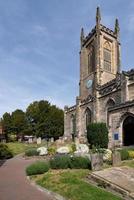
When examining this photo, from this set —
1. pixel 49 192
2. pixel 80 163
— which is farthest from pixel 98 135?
pixel 49 192

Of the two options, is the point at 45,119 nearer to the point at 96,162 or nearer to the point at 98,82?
the point at 98,82

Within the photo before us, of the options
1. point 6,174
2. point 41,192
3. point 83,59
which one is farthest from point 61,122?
point 41,192

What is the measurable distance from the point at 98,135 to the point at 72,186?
70.0 ft

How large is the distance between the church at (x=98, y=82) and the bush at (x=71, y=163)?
24964mm

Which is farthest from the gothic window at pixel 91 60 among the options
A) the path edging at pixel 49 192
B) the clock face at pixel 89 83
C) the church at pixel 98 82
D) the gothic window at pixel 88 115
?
the path edging at pixel 49 192

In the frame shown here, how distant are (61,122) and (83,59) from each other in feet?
65.6

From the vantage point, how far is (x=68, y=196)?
13227mm

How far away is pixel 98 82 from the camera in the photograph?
5944 cm

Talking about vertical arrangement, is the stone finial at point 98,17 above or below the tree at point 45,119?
above

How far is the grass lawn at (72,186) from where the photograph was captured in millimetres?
12823

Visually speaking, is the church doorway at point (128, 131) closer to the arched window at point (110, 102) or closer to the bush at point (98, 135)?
the bush at point (98, 135)

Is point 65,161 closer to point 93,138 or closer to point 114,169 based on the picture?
point 114,169

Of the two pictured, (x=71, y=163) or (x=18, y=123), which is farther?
(x=18, y=123)

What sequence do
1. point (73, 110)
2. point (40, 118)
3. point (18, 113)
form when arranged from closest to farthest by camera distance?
point (73, 110) → point (40, 118) → point (18, 113)
